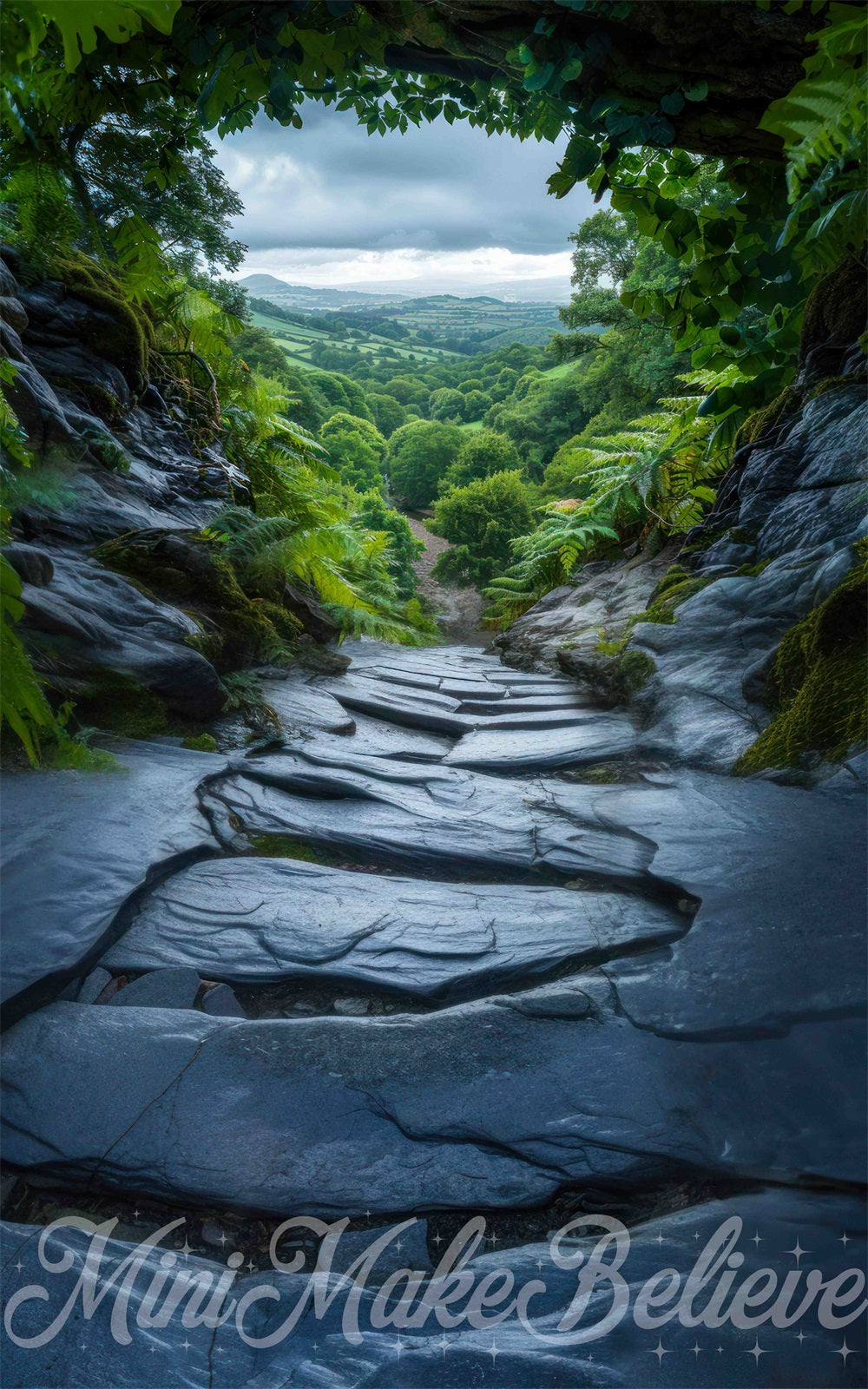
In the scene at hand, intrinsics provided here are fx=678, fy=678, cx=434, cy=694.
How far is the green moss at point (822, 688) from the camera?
1713 mm

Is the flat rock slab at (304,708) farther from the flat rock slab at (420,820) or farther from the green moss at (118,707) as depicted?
the green moss at (118,707)

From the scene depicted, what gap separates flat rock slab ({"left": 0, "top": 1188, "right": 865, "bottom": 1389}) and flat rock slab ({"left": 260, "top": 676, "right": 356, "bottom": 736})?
202 centimetres

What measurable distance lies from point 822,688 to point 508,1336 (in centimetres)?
158

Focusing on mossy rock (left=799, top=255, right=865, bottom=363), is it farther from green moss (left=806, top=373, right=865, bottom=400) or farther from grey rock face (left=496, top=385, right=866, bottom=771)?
grey rock face (left=496, top=385, right=866, bottom=771)

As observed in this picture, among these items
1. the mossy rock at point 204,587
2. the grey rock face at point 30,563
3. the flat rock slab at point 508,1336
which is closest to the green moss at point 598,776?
the flat rock slab at point 508,1336

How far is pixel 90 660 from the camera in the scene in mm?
2279

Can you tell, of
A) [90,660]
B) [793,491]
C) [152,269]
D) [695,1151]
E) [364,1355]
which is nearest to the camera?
[364,1355]

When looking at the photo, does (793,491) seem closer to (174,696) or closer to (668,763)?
(668,763)

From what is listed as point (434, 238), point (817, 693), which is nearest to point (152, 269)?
point (434, 238)

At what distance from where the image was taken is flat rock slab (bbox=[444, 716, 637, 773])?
2.67m

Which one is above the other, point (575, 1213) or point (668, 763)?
point (668, 763)

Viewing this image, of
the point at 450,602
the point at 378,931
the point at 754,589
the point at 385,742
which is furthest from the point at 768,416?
the point at 450,602

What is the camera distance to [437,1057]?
1.34 metres

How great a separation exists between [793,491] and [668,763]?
5.59 feet
